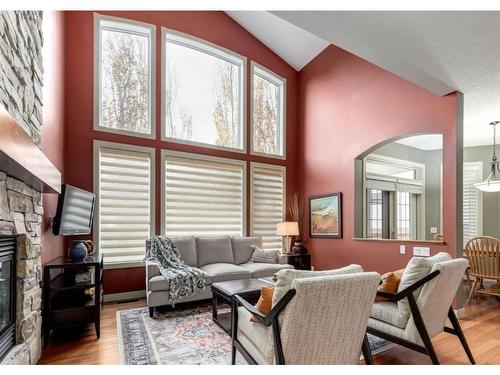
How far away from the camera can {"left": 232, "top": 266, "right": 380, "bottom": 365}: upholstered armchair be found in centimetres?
176

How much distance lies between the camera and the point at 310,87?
6230 millimetres

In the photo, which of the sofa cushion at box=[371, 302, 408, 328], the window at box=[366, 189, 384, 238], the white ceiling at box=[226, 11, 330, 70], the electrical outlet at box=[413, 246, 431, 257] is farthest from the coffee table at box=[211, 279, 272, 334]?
the white ceiling at box=[226, 11, 330, 70]

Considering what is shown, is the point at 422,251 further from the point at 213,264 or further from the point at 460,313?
the point at 213,264

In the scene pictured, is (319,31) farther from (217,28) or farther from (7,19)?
(217,28)

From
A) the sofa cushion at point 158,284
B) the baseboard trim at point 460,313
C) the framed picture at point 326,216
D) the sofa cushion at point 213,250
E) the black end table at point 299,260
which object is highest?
the framed picture at point 326,216

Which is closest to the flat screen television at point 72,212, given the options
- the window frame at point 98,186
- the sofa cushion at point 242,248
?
the window frame at point 98,186

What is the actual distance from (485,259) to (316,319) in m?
3.65

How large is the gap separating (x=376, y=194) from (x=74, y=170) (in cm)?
508

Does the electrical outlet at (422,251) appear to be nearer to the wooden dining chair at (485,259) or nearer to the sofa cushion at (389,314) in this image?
the wooden dining chair at (485,259)

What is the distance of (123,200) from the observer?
4613mm

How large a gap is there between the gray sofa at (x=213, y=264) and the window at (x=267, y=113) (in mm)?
1907

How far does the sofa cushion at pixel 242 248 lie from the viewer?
16.5 ft

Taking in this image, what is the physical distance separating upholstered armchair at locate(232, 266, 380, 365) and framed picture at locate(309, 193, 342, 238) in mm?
3388

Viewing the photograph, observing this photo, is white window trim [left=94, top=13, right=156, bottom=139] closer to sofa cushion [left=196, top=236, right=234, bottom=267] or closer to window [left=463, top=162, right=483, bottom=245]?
sofa cushion [left=196, top=236, right=234, bottom=267]
